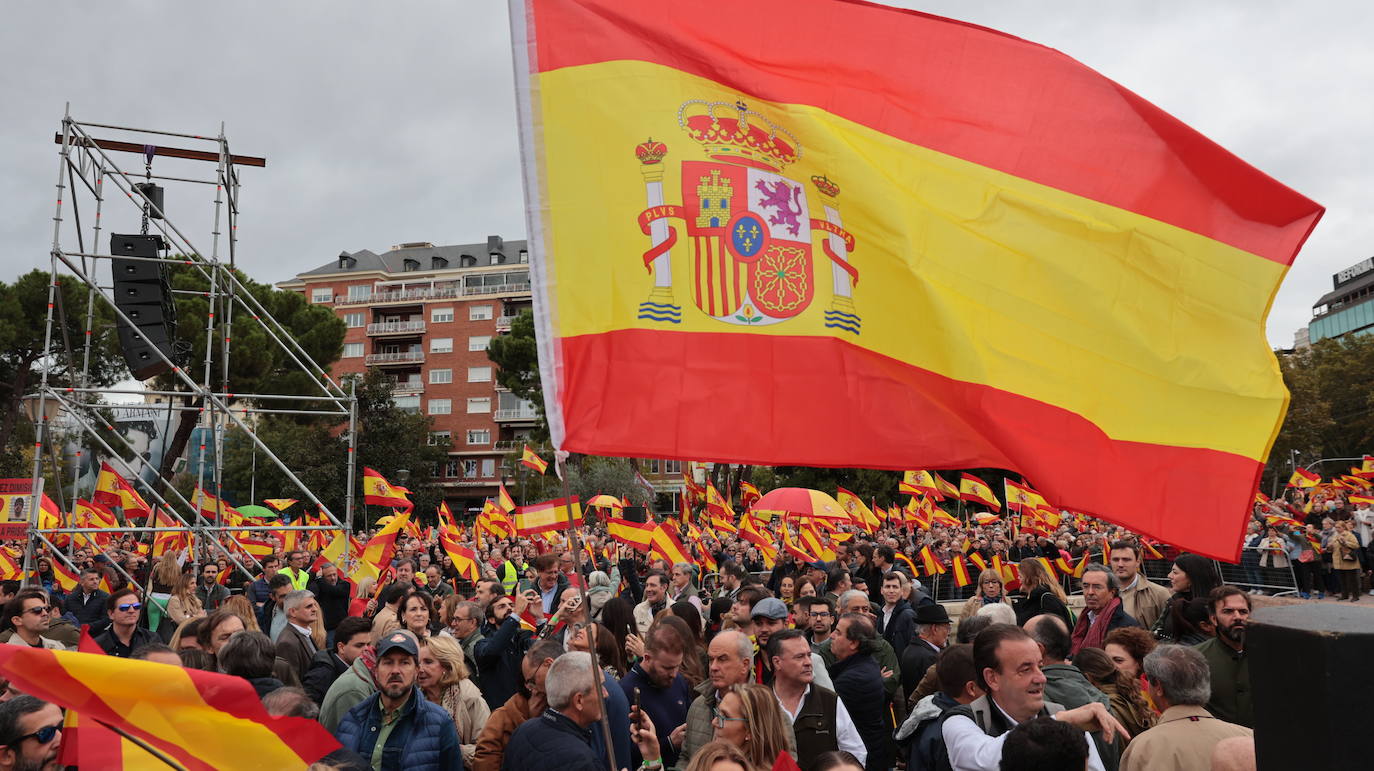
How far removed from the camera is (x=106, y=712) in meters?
3.00

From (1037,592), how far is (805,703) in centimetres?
473

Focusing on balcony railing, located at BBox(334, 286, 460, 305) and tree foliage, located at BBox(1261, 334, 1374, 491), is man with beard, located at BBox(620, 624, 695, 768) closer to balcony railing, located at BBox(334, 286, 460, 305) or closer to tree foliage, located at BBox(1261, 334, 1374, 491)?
tree foliage, located at BBox(1261, 334, 1374, 491)

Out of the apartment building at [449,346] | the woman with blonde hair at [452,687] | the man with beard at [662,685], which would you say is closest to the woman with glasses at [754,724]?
the man with beard at [662,685]

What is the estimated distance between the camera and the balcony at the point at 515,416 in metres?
81.6

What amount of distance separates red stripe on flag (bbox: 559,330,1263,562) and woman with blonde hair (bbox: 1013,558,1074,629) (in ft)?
14.5

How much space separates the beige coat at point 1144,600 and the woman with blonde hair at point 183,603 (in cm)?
869

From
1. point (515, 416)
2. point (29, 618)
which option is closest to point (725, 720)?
point (29, 618)

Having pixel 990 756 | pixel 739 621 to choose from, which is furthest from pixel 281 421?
pixel 990 756

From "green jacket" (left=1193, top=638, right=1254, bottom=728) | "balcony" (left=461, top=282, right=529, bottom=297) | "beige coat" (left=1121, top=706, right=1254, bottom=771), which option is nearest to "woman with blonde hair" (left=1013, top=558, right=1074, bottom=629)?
"green jacket" (left=1193, top=638, right=1254, bottom=728)

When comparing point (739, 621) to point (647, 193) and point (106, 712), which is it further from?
point (106, 712)

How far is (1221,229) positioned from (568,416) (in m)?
3.37

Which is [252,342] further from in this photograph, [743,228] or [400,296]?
[400,296]

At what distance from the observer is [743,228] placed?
4.71 m

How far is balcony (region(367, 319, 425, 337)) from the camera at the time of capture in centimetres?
8625
